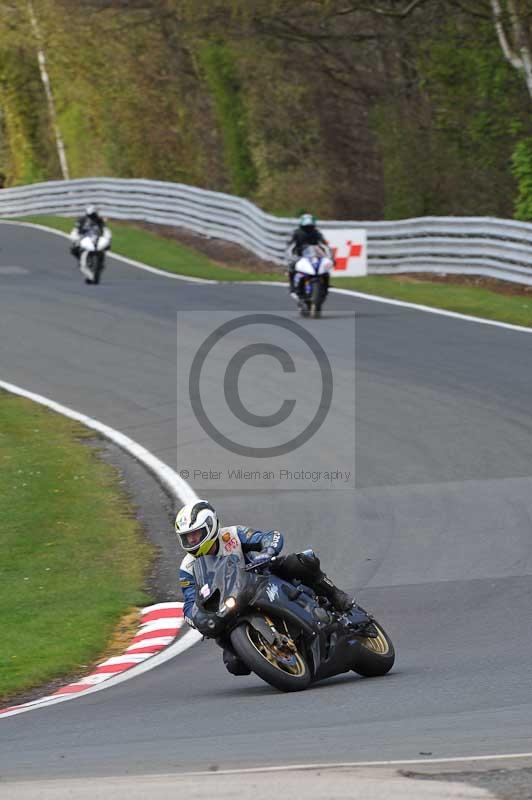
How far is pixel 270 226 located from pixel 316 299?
9279 millimetres

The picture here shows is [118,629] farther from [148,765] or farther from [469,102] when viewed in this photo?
[469,102]

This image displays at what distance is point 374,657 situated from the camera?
843 centimetres

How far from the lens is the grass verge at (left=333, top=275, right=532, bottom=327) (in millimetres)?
22766

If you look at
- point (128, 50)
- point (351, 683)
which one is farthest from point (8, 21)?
point (351, 683)

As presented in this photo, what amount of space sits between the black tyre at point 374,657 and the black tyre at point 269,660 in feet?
1.35

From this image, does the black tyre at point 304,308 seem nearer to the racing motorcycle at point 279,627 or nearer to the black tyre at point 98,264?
the black tyre at point 98,264

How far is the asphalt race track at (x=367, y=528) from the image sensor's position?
259 inches

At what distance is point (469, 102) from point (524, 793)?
3067cm

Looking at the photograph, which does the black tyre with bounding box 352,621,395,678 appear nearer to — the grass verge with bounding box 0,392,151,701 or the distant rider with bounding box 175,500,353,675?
the distant rider with bounding box 175,500,353,675

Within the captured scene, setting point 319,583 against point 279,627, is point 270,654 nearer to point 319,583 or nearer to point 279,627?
point 279,627

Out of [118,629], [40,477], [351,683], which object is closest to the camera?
[351,683]

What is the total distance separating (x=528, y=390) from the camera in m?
17.3

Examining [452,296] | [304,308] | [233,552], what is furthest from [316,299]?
[233,552]

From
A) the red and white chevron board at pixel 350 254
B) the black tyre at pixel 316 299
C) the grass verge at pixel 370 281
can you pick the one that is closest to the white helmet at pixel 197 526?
the grass verge at pixel 370 281
